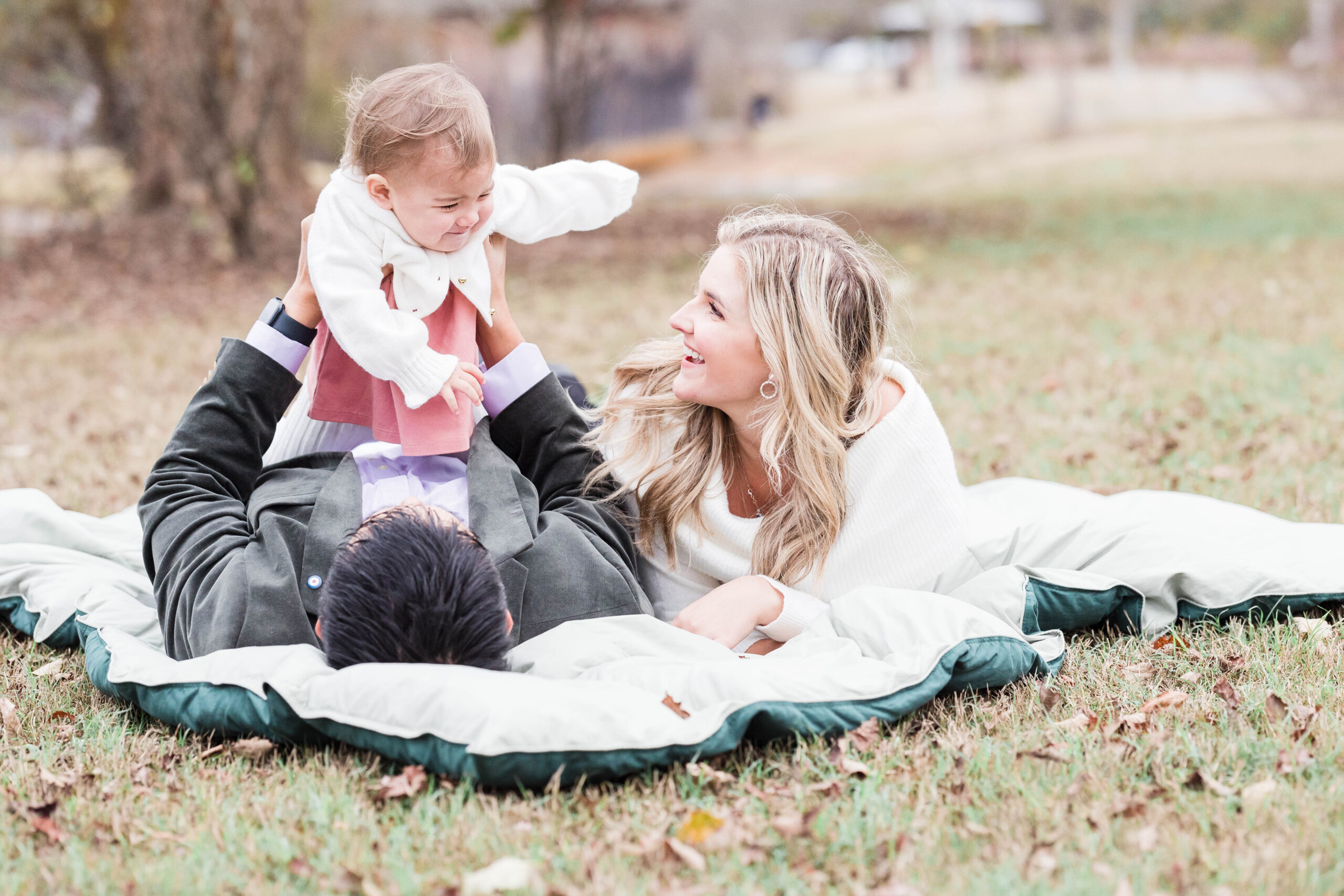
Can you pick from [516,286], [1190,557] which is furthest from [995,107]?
[1190,557]

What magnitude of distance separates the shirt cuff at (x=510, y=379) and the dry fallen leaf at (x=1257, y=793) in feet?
6.48

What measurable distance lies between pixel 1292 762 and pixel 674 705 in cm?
128

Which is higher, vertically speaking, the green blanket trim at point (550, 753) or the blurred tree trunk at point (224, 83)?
the blurred tree trunk at point (224, 83)

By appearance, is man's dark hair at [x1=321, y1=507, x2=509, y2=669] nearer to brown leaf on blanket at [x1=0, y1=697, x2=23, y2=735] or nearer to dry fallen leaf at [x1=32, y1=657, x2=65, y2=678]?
brown leaf on blanket at [x1=0, y1=697, x2=23, y2=735]

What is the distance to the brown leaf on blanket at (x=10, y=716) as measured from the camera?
3.04 metres

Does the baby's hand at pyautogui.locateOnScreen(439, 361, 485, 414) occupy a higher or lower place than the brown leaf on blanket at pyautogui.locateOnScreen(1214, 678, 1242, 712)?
higher

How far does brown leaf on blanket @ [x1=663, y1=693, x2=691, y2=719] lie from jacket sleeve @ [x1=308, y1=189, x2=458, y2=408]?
3.12ft

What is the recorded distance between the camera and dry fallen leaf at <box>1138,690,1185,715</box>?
2967mm

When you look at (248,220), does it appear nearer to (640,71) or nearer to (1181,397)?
(1181,397)

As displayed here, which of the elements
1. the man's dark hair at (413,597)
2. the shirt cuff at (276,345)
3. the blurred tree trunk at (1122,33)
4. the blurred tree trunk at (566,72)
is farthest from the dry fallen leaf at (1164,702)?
the blurred tree trunk at (1122,33)

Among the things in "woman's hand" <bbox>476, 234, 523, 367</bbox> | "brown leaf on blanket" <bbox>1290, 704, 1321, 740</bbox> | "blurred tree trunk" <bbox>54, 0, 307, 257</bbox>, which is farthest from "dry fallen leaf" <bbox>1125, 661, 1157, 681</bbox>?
"blurred tree trunk" <bbox>54, 0, 307, 257</bbox>

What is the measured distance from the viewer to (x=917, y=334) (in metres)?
8.25

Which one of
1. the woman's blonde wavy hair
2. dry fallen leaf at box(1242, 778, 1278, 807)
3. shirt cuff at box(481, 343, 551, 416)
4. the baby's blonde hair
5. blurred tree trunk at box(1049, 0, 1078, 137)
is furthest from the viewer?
blurred tree trunk at box(1049, 0, 1078, 137)

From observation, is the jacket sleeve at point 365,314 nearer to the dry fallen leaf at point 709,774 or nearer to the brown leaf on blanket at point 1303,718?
the dry fallen leaf at point 709,774
